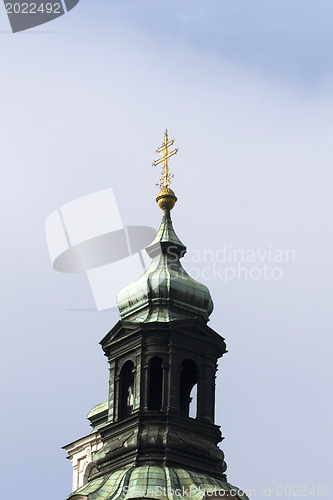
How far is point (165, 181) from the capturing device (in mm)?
66188

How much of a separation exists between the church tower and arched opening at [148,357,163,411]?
3 centimetres

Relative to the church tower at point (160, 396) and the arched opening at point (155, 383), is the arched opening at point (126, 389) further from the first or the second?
the arched opening at point (155, 383)

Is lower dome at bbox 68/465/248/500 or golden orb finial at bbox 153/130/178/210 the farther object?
golden orb finial at bbox 153/130/178/210

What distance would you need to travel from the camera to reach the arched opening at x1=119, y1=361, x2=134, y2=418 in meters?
61.7

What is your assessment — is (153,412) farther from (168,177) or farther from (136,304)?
(168,177)

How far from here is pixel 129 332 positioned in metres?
62.2

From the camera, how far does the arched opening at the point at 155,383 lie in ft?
201

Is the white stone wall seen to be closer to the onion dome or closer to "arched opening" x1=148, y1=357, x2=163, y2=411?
"arched opening" x1=148, y1=357, x2=163, y2=411

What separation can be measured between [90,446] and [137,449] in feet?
20.8

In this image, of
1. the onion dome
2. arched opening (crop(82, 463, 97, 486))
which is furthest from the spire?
arched opening (crop(82, 463, 97, 486))

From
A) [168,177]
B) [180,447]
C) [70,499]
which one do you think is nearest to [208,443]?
[180,447]

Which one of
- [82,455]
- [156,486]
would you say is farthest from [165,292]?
[156,486]

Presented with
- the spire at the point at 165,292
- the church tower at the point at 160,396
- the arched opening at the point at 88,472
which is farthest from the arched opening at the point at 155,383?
the arched opening at the point at 88,472

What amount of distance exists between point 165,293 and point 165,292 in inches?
1.3
